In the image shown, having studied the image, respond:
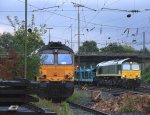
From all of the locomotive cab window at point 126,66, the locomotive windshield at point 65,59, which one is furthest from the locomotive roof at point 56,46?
the locomotive cab window at point 126,66

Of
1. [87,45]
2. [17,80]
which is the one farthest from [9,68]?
[87,45]

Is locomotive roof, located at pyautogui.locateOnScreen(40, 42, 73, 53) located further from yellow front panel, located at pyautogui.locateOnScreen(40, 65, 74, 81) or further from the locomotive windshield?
yellow front panel, located at pyautogui.locateOnScreen(40, 65, 74, 81)

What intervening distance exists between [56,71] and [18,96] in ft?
75.0

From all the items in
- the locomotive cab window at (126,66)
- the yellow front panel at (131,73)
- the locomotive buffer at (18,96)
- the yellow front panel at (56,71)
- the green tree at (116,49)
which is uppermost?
the green tree at (116,49)

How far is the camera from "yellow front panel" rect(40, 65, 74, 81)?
28531mm

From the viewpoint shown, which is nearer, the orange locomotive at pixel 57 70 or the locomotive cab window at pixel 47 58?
the orange locomotive at pixel 57 70

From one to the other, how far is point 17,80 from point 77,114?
1502 cm

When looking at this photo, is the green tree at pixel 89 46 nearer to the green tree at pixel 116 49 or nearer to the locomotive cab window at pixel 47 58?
the green tree at pixel 116 49

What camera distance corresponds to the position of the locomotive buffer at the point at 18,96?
19.1 feet

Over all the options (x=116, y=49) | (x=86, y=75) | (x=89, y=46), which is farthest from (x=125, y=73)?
(x=89, y=46)

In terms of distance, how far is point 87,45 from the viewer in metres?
149

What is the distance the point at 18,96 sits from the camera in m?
5.92

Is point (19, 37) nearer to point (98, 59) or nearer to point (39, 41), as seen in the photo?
point (39, 41)

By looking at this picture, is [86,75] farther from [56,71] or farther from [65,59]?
[56,71]
